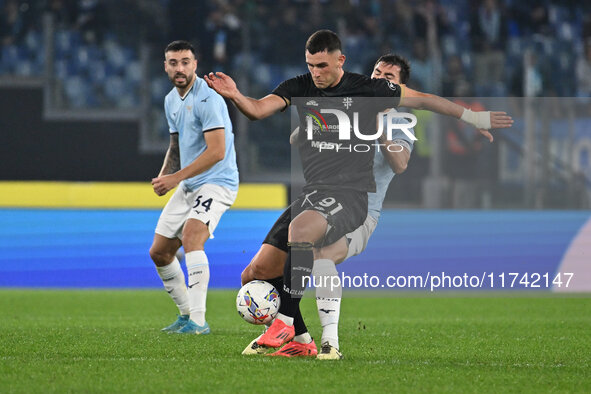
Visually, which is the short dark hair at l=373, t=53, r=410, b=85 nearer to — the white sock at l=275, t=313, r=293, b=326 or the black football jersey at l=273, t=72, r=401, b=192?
the black football jersey at l=273, t=72, r=401, b=192

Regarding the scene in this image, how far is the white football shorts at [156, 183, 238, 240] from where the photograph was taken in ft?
22.0

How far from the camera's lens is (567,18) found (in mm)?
14117

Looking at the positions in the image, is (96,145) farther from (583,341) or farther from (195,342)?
(583,341)

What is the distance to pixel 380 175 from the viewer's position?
588cm

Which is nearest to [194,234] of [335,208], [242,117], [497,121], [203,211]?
[203,211]

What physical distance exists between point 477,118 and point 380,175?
877 mm

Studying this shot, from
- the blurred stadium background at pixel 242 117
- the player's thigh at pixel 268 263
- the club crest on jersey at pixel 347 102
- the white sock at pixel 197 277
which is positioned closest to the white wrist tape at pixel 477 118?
the club crest on jersey at pixel 347 102

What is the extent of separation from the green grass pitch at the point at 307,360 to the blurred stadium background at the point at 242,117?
1046 mm

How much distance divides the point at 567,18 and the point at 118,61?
6509mm

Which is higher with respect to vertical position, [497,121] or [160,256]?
[497,121]

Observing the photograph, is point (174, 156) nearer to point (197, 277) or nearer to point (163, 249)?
point (163, 249)

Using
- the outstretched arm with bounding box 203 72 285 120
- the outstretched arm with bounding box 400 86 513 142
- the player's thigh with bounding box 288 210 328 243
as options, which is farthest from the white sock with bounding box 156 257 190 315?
the outstretched arm with bounding box 400 86 513 142

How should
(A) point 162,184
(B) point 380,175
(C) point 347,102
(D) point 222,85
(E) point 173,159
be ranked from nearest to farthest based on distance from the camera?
(D) point 222,85
(C) point 347,102
(B) point 380,175
(A) point 162,184
(E) point 173,159

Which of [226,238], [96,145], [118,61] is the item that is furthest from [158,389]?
[118,61]
